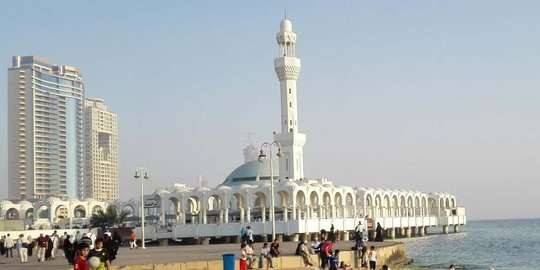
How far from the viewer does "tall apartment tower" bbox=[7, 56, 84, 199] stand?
17988 cm

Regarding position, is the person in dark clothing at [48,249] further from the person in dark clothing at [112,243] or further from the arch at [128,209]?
the arch at [128,209]

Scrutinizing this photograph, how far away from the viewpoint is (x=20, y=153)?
594ft

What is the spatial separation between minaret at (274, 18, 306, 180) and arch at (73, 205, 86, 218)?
2557 cm

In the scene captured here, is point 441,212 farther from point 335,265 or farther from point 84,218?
point 335,265

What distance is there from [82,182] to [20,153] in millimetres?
20727

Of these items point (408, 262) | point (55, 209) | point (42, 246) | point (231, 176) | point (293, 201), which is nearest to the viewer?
point (42, 246)

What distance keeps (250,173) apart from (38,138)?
95769mm

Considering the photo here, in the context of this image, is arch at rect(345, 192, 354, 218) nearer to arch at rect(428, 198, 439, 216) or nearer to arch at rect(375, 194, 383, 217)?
arch at rect(375, 194, 383, 217)

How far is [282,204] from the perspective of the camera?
80750mm

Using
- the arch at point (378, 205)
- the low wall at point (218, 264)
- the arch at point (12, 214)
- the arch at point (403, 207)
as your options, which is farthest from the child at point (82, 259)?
the arch at point (403, 207)

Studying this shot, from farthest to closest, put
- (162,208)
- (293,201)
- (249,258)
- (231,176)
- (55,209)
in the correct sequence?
(231,176) → (55,209) → (162,208) → (293,201) → (249,258)

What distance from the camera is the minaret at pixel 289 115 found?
91.3 metres

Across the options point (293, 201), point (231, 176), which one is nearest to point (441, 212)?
point (231, 176)

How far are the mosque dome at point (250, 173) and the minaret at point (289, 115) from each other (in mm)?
7588
